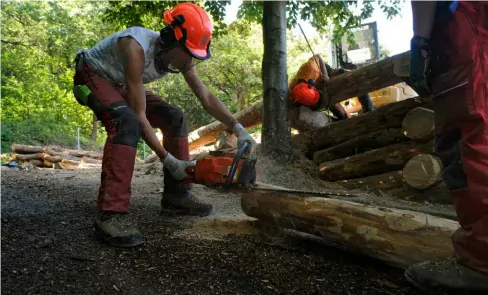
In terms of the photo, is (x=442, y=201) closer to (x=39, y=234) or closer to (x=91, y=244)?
(x=91, y=244)

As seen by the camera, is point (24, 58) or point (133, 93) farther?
point (24, 58)

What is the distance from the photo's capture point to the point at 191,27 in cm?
260

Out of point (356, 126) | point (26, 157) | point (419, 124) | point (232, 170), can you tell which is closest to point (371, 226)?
point (232, 170)

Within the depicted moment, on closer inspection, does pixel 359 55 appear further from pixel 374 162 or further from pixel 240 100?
pixel 240 100

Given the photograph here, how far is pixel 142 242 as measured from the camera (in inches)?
91.6

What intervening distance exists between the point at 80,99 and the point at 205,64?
17053mm

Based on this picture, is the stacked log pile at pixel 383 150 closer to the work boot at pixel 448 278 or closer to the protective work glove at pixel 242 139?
the protective work glove at pixel 242 139

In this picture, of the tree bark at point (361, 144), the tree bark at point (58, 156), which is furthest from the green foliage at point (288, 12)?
the tree bark at point (58, 156)

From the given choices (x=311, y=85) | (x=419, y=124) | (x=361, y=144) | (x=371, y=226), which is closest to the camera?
(x=371, y=226)

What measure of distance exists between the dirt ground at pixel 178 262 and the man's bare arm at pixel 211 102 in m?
0.83

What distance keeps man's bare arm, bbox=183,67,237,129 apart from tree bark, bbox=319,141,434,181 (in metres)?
2.44

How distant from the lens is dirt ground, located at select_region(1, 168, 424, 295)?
1773 mm

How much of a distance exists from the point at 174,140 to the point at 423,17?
2.22 metres

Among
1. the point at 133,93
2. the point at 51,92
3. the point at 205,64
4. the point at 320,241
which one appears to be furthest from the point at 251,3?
the point at 51,92
